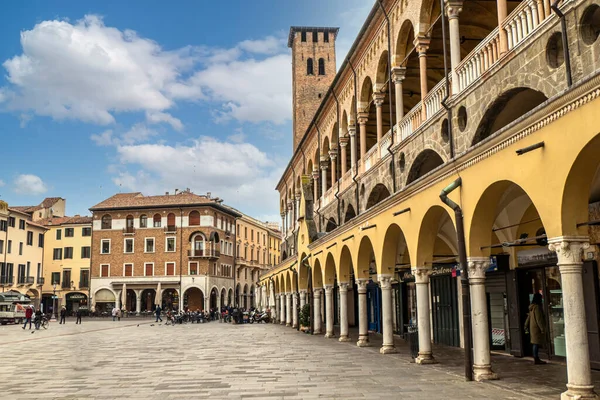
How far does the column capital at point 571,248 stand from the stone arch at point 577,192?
9 cm

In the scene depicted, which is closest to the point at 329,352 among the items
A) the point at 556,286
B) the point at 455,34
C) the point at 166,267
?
the point at 556,286

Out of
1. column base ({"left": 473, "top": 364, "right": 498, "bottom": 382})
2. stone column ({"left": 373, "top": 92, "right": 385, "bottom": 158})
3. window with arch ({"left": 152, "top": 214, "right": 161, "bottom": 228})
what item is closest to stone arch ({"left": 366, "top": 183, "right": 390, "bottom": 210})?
stone column ({"left": 373, "top": 92, "right": 385, "bottom": 158})

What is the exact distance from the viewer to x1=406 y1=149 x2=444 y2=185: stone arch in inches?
629

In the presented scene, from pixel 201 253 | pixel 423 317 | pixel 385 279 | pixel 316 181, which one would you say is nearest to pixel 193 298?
pixel 201 253

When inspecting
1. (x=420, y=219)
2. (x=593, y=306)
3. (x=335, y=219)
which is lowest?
(x=593, y=306)

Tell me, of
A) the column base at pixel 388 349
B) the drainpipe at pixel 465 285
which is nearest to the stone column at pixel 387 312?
the column base at pixel 388 349

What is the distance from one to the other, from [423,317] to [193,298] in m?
57.9

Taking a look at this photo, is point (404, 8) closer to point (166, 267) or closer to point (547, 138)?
point (547, 138)

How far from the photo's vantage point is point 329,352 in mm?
18031

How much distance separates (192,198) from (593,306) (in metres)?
61.2

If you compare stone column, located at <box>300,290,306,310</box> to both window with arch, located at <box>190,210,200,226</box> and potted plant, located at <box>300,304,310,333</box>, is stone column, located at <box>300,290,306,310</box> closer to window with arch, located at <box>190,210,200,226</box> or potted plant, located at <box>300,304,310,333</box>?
potted plant, located at <box>300,304,310,333</box>

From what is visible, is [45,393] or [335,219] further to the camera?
[335,219]

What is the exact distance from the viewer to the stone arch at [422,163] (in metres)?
16.0

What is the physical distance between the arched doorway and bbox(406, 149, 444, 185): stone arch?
180 ft
